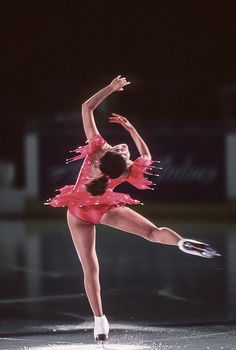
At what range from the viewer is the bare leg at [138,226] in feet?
20.2

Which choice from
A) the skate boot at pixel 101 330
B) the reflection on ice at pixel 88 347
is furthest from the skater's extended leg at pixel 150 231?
the reflection on ice at pixel 88 347

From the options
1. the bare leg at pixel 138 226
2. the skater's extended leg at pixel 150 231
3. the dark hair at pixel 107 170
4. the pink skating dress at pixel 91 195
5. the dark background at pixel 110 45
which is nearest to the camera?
the skater's extended leg at pixel 150 231

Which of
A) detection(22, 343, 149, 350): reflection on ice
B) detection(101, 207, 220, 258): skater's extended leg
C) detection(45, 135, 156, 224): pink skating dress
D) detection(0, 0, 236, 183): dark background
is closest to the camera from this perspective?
detection(101, 207, 220, 258): skater's extended leg

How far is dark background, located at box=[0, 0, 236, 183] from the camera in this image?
28703mm

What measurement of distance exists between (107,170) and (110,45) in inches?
926

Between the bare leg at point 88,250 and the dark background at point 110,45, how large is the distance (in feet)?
68.7

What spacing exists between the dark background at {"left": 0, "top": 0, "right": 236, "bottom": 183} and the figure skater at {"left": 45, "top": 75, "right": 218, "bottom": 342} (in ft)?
68.7

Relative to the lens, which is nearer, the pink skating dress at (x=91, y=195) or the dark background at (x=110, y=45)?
the pink skating dress at (x=91, y=195)

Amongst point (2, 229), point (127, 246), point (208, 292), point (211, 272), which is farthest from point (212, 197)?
point (208, 292)

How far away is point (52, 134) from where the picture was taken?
21.1 m

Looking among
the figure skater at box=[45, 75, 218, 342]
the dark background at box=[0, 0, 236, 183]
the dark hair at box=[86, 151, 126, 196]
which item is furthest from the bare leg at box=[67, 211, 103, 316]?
the dark background at box=[0, 0, 236, 183]

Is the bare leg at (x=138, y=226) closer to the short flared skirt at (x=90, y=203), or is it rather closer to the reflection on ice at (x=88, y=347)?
the short flared skirt at (x=90, y=203)

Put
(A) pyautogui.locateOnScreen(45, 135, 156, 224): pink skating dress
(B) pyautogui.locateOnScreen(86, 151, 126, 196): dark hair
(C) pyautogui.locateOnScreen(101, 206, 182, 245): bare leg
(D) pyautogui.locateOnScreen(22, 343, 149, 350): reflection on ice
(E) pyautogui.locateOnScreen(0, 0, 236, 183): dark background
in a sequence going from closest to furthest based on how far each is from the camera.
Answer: (C) pyautogui.locateOnScreen(101, 206, 182, 245): bare leg
(B) pyautogui.locateOnScreen(86, 151, 126, 196): dark hair
(A) pyautogui.locateOnScreen(45, 135, 156, 224): pink skating dress
(D) pyautogui.locateOnScreen(22, 343, 149, 350): reflection on ice
(E) pyautogui.locateOnScreen(0, 0, 236, 183): dark background

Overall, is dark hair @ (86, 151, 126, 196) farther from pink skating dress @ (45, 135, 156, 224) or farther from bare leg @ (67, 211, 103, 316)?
bare leg @ (67, 211, 103, 316)
